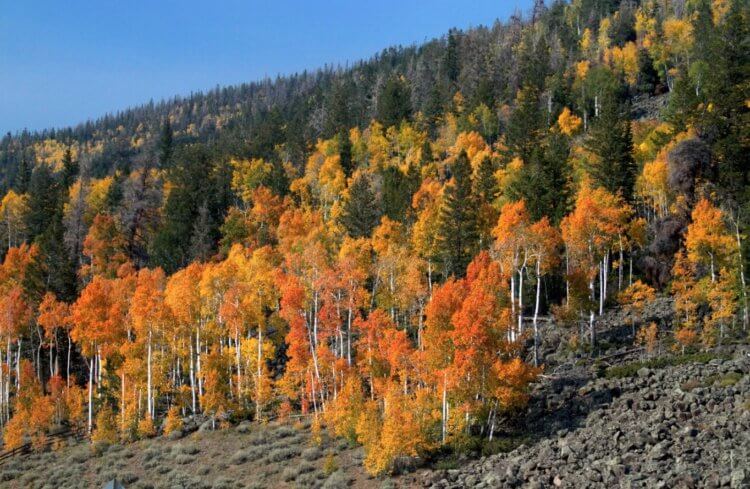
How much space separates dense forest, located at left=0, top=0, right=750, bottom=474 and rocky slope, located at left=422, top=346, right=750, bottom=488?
268 centimetres

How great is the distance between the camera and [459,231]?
50.0 metres

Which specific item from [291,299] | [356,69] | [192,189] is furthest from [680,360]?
[356,69]

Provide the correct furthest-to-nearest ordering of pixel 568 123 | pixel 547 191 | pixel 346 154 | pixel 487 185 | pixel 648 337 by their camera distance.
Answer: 1. pixel 346 154
2. pixel 568 123
3. pixel 487 185
4. pixel 547 191
5. pixel 648 337

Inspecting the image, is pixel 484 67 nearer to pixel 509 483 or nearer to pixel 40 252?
pixel 40 252

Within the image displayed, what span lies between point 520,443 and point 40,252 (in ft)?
184

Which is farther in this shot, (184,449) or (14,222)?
(14,222)

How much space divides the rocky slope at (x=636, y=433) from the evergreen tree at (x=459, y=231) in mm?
15952

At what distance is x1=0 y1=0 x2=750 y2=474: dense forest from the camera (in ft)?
115

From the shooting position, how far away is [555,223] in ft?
164

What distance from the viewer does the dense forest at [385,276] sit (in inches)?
1377

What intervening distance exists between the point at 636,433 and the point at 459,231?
25072mm

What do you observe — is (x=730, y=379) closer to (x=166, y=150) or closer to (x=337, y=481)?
(x=337, y=481)

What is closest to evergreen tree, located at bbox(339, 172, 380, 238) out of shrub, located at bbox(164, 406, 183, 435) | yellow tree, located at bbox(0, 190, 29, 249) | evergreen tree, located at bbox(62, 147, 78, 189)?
shrub, located at bbox(164, 406, 183, 435)

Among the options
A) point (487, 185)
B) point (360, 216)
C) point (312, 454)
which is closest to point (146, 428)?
point (312, 454)
